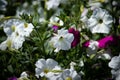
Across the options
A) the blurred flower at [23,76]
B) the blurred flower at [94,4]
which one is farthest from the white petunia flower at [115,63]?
the blurred flower at [94,4]

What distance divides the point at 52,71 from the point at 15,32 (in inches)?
10.7

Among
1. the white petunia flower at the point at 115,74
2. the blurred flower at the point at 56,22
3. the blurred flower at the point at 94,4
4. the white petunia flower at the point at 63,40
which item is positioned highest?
the blurred flower at the point at 94,4

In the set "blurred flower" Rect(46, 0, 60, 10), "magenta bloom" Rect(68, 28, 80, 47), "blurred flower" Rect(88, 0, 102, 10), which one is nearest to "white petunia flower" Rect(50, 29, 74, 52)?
"magenta bloom" Rect(68, 28, 80, 47)

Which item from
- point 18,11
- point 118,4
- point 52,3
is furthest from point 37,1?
point 118,4

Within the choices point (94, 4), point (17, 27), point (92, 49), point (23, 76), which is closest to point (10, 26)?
point (17, 27)

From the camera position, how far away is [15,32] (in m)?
1.72

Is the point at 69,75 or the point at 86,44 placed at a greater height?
the point at 86,44

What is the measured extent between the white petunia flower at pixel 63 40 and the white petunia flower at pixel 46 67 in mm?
73

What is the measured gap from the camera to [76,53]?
1.70 meters

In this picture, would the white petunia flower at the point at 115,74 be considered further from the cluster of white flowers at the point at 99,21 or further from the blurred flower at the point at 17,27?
the blurred flower at the point at 17,27

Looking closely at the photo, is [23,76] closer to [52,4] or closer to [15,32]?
[15,32]

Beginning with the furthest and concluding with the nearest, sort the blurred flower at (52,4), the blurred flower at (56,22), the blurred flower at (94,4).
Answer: the blurred flower at (52,4) < the blurred flower at (94,4) < the blurred flower at (56,22)

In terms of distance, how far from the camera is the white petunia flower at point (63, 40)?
162 centimetres

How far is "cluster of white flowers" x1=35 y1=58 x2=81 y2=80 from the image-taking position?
1.54 metres
